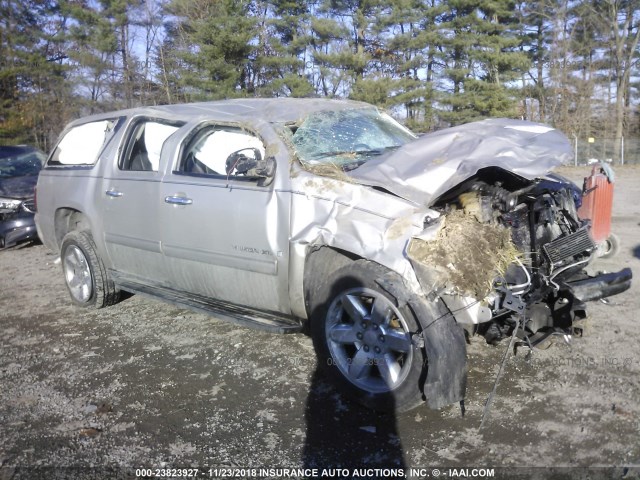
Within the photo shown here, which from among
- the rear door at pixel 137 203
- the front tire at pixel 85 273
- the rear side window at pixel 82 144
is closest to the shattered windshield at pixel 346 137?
the rear door at pixel 137 203

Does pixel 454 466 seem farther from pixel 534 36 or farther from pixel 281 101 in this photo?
pixel 534 36

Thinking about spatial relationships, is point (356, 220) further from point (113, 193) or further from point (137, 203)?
point (113, 193)

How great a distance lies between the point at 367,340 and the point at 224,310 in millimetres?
1319

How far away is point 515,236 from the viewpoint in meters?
3.92

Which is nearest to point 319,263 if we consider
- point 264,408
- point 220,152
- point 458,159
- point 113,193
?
point 264,408

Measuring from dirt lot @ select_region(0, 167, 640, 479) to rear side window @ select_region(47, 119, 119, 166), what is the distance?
6.30 ft

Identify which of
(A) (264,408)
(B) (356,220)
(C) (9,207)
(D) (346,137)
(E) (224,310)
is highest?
(D) (346,137)

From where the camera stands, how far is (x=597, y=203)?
20.1 ft

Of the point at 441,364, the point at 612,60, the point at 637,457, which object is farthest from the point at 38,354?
the point at 612,60

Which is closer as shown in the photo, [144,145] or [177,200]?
[177,200]

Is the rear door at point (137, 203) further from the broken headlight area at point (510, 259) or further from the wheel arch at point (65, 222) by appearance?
the broken headlight area at point (510, 259)

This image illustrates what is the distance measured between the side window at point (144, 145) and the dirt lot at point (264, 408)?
149 centimetres

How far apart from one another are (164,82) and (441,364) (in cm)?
3154

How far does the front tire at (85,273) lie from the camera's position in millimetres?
5605
